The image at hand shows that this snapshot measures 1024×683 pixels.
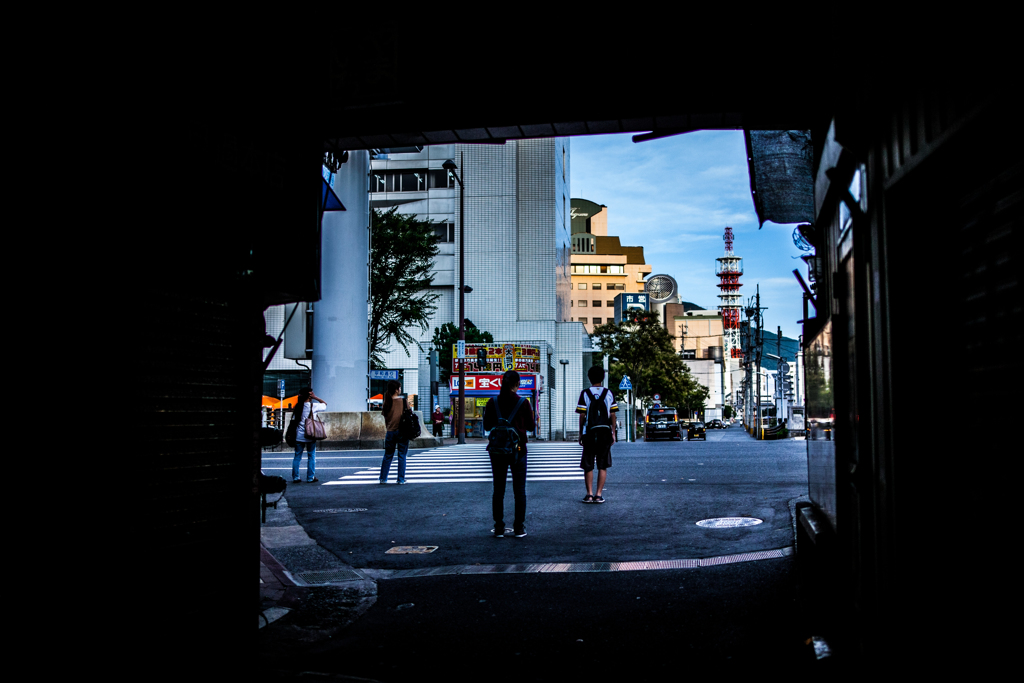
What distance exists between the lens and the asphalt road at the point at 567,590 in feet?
15.3

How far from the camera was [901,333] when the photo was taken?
9.94 feet

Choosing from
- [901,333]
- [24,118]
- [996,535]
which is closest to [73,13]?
[24,118]

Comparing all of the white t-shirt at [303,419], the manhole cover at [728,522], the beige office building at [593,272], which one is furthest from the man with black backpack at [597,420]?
the beige office building at [593,272]

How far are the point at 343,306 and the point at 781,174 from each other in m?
18.9

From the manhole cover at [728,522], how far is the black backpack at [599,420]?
1836 millimetres

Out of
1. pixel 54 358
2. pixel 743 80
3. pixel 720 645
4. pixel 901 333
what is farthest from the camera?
pixel 743 80

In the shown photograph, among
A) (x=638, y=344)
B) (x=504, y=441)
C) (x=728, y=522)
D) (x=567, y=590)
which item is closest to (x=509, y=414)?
(x=504, y=441)

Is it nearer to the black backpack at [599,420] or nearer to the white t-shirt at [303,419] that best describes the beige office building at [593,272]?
the white t-shirt at [303,419]

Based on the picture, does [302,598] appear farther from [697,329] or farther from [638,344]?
[697,329]

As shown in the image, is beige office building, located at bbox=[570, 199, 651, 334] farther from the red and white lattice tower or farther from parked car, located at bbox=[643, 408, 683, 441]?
parked car, located at bbox=[643, 408, 683, 441]

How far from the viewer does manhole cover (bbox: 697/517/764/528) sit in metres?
9.25

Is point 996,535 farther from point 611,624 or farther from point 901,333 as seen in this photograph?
point 611,624

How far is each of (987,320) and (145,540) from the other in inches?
136

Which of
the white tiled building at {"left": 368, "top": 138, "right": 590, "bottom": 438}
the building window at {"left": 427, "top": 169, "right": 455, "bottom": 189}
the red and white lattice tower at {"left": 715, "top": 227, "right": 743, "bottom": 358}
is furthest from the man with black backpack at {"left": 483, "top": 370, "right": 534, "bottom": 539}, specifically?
the red and white lattice tower at {"left": 715, "top": 227, "right": 743, "bottom": 358}
